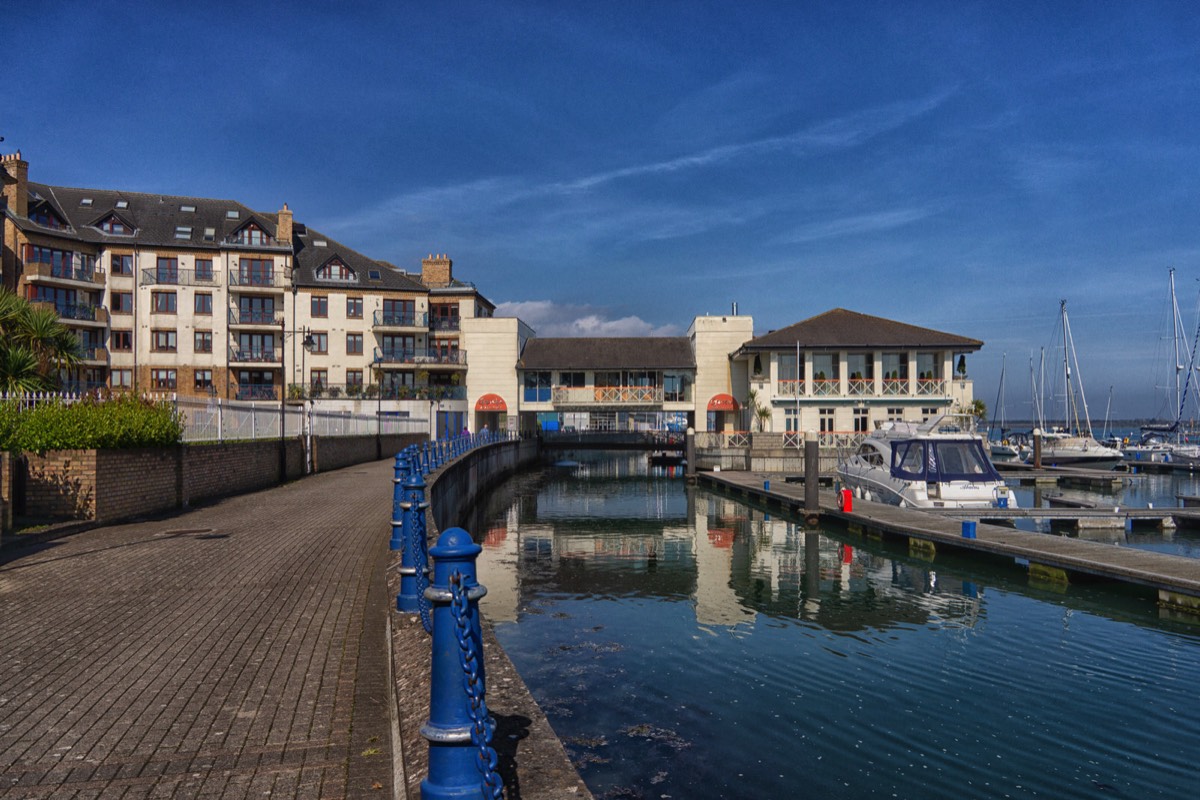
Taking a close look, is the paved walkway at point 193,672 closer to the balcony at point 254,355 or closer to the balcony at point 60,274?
the balcony at point 254,355

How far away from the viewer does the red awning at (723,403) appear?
5581 centimetres

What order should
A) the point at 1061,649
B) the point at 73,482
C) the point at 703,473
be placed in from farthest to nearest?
the point at 703,473, the point at 73,482, the point at 1061,649

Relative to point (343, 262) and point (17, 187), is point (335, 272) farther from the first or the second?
point (17, 187)

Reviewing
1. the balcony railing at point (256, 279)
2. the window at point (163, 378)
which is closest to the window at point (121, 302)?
the window at point (163, 378)

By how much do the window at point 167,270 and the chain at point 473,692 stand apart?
57.1 m

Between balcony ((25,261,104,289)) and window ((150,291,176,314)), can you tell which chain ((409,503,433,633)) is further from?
window ((150,291,176,314))

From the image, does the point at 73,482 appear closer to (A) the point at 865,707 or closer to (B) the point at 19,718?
(B) the point at 19,718

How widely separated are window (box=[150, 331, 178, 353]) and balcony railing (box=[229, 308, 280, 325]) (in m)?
3.81

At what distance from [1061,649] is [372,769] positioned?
11.1m

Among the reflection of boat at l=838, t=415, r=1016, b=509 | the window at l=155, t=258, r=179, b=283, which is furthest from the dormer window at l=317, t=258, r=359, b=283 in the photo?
the reflection of boat at l=838, t=415, r=1016, b=509

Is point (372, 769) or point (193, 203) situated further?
point (193, 203)

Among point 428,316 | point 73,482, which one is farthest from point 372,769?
point 428,316

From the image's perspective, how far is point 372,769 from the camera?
4.95 m

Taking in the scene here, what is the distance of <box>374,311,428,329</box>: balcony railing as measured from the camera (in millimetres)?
56938
